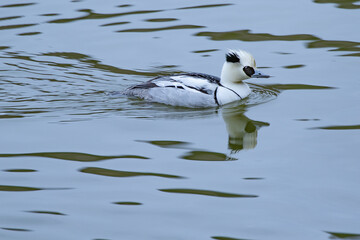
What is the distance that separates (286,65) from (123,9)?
15.1ft

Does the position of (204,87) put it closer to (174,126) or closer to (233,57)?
(233,57)

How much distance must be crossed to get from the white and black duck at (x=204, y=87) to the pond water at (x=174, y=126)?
205mm

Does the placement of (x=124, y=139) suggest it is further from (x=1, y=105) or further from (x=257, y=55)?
(x=257, y=55)

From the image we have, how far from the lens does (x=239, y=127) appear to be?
9523mm

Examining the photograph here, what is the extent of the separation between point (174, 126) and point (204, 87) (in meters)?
1.44

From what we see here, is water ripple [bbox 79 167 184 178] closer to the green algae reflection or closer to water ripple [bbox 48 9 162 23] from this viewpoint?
the green algae reflection

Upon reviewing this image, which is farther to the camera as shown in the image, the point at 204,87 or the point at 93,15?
the point at 93,15

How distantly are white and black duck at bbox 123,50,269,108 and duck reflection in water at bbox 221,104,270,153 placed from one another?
28 cm

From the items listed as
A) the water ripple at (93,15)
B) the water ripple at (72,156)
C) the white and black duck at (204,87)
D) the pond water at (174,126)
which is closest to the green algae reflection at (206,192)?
the pond water at (174,126)

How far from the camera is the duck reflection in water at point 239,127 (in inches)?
341

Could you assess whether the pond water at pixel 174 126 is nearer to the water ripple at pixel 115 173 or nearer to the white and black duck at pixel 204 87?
the water ripple at pixel 115 173

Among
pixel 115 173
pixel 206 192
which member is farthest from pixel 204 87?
pixel 206 192

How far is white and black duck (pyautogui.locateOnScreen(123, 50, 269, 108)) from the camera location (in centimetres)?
1055

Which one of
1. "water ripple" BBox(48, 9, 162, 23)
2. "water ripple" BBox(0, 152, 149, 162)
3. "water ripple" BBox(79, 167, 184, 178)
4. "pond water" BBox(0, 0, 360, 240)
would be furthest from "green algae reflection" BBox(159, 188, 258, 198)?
"water ripple" BBox(48, 9, 162, 23)
